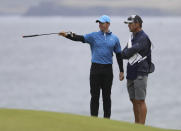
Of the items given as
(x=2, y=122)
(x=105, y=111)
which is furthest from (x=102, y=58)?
(x=2, y=122)

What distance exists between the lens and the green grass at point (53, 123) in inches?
336

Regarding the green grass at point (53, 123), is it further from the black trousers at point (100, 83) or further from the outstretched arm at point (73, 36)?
the outstretched arm at point (73, 36)

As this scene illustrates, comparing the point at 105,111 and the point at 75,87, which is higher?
the point at 105,111

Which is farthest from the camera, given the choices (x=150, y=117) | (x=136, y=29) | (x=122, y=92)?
(x=122, y=92)

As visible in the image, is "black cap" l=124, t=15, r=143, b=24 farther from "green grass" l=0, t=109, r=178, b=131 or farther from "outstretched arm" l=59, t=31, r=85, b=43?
"green grass" l=0, t=109, r=178, b=131

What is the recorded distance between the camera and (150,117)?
236 feet

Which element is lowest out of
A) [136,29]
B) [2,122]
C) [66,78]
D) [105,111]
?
[66,78]

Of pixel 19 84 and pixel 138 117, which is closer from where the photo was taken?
pixel 138 117

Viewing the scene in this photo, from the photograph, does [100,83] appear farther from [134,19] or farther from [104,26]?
[134,19]

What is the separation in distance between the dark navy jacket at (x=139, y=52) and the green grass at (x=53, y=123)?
1.96 m

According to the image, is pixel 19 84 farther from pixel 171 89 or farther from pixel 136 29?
pixel 136 29

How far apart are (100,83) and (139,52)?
110 cm

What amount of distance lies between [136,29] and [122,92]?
258 feet

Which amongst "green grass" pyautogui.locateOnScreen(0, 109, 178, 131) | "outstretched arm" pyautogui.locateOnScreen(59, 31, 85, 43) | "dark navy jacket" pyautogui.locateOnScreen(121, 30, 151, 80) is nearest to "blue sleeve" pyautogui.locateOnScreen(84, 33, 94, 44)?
"outstretched arm" pyautogui.locateOnScreen(59, 31, 85, 43)
